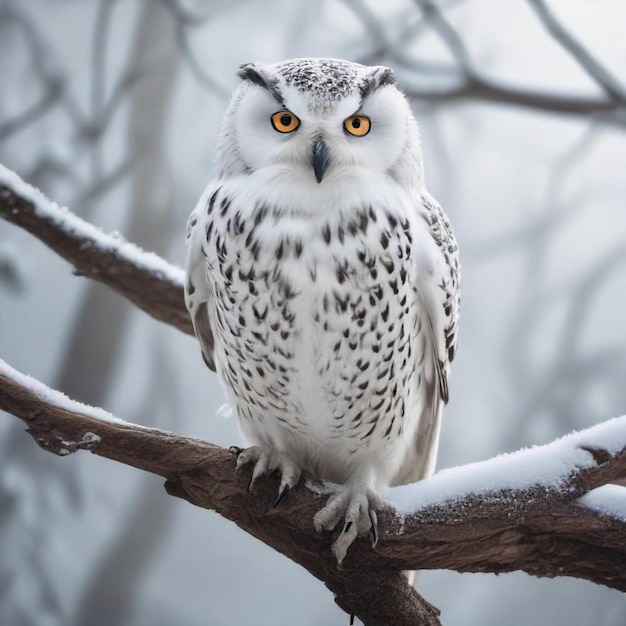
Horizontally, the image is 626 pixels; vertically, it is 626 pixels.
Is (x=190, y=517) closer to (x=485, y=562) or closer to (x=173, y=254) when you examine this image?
(x=173, y=254)

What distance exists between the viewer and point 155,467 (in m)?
1.22

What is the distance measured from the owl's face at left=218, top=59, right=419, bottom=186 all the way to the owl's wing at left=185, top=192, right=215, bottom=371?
107 millimetres

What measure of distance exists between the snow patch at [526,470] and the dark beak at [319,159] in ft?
1.74

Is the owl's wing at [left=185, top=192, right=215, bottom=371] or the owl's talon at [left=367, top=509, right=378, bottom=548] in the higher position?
the owl's wing at [left=185, top=192, right=215, bottom=371]

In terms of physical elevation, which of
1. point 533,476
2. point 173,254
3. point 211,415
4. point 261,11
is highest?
point 261,11

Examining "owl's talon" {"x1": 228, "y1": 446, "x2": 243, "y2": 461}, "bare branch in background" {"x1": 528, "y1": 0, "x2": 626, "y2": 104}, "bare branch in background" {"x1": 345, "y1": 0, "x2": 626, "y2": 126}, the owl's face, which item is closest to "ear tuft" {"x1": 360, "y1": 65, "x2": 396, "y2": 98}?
the owl's face

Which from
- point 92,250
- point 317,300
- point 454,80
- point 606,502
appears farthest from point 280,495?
point 454,80

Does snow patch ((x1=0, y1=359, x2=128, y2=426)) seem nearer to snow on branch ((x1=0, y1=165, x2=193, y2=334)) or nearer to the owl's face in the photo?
the owl's face

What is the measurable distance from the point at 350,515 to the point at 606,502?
1.34ft

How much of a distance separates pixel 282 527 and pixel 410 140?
2.20ft

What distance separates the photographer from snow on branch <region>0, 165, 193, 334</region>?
1.68 m

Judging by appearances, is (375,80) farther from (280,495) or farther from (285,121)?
(280,495)

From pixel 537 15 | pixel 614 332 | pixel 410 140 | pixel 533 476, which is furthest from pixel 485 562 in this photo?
pixel 537 15

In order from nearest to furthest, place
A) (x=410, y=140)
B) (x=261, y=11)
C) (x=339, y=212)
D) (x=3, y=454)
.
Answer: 1. (x=339, y=212)
2. (x=410, y=140)
3. (x=3, y=454)
4. (x=261, y=11)
